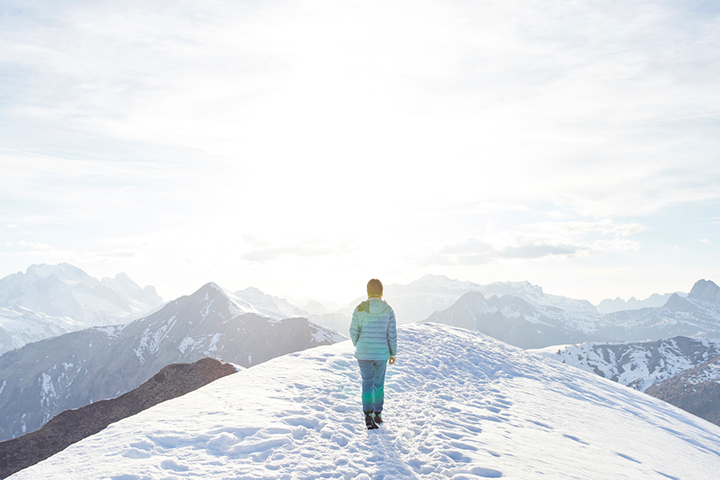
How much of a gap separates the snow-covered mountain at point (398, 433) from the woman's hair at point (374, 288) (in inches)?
126

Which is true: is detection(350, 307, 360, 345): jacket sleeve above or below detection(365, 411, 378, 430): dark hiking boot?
above

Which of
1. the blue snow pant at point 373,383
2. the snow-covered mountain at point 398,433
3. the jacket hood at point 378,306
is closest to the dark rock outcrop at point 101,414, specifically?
the snow-covered mountain at point 398,433

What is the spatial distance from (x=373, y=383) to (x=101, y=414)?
64.4 ft

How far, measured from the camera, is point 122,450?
7203mm

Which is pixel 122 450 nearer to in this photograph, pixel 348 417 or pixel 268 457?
pixel 268 457

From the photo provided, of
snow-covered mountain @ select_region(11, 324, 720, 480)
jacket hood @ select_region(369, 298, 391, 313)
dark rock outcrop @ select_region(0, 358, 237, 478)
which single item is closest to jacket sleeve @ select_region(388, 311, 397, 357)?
jacket hood @ select_region(369, 298, 391, 313)

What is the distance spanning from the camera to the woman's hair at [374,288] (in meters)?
10.8

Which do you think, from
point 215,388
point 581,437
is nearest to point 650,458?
point 581,437

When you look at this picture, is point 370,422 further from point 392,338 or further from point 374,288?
point 374,288

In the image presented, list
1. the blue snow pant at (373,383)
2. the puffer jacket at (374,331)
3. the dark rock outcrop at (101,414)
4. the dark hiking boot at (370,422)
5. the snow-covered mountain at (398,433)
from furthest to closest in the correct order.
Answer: the dark rock outcrop at (101,414) → the puffer jacket at (374,331) → the blue snow pant at (373,383) → the dark hiking boot at (370,422) → the snow-covered mountain at (398,433)

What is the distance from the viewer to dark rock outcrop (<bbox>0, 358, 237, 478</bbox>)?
65.5ft

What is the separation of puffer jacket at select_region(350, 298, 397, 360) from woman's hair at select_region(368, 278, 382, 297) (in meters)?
0.32

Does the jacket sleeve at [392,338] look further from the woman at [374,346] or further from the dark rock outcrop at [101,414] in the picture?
the dark rock outcrop at [101,414]

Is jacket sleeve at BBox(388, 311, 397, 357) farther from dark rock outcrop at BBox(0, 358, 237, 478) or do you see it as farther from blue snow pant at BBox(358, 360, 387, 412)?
dark rock outcrop at BBox(0, 358, 237, 478)
